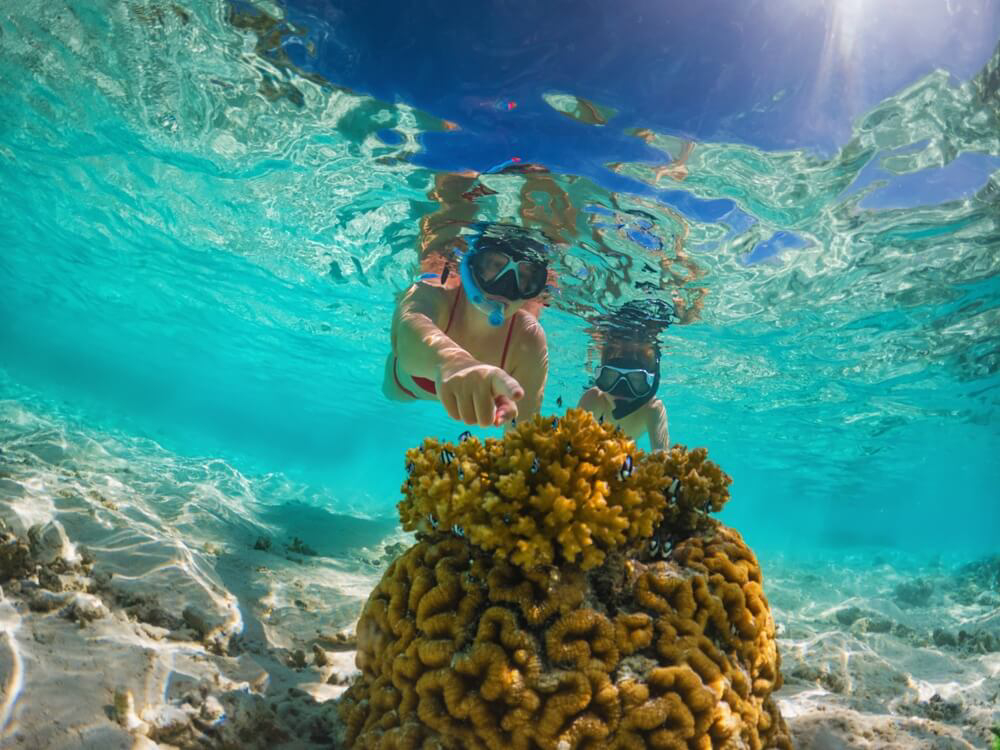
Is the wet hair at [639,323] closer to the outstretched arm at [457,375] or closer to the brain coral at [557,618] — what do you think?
the outstretched arm at [457,375]

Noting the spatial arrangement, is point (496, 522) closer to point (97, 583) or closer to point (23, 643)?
point (23, 643)

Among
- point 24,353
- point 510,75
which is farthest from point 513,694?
point 24,353

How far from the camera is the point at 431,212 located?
10500 mm

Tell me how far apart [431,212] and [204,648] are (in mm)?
8650

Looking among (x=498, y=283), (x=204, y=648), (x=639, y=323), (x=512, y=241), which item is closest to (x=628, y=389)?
(x=498, y=283)

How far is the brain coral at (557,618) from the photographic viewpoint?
2498 millimetres

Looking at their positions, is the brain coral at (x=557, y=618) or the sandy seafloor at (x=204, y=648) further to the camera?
the sandy seafloor at (x=204, y=648)

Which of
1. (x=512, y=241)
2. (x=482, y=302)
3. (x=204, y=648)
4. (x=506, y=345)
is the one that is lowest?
(x=204, y=648)

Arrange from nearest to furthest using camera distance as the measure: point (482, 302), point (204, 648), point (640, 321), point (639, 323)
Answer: point (204, 648) → point (482, 302) → point (640, 321) → point (639, 323)

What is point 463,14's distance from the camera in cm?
598

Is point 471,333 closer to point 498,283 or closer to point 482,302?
point 482,302

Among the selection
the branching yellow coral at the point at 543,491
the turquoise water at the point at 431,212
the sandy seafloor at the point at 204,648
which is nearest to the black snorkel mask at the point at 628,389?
the turquoise water at the point at 431,212

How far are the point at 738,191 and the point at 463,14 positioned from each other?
497cm

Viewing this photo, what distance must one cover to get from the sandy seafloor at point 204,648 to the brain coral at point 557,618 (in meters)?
0.78
